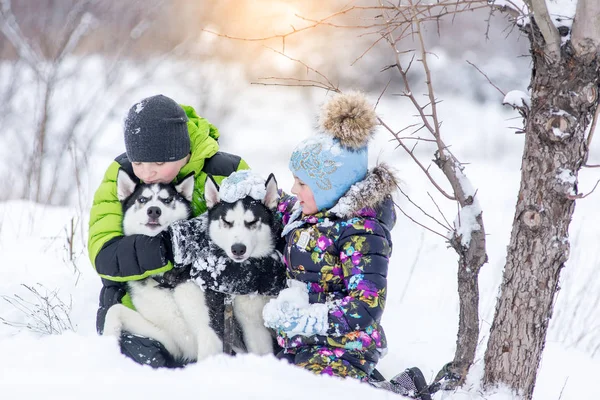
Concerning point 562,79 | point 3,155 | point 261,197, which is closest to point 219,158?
point 261,197

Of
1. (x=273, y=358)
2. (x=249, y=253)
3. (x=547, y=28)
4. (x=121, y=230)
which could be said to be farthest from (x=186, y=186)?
(x=547, y=28)

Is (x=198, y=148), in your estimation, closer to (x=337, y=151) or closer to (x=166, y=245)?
(x=166, y=245)

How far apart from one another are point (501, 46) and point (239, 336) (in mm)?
12301

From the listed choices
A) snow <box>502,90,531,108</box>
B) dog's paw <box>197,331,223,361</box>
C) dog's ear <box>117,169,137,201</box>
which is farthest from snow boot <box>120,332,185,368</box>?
snow <box>502,90,531,108</box>

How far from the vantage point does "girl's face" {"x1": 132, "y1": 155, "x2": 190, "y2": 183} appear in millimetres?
3320

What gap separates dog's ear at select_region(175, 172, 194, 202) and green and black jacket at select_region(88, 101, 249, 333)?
0.15 meters

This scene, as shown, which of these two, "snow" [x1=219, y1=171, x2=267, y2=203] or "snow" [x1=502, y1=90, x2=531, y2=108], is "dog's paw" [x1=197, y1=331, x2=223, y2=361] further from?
"snow" [x1=502, y1=90, x2=531, y2=108]

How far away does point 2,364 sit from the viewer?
2.37m

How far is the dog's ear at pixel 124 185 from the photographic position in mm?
3334

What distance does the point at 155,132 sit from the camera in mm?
3225

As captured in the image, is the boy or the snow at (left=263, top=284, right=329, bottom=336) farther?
the boy

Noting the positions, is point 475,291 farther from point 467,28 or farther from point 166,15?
point 467,28

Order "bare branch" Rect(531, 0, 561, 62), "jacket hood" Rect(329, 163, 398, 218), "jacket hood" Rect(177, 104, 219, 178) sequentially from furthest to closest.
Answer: "jacket hood" Rect(177, 104, 219, 178)
"jacket hood" Rect(329, 163, 398, 218)
"bare branch" Rect(531, 0, 561, 62)

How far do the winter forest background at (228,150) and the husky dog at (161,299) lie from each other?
0.40 m
